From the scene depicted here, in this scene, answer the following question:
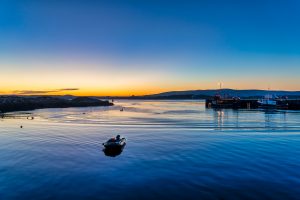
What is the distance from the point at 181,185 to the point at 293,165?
48.2ft

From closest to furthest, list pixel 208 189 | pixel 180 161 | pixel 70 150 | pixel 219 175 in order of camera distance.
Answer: pixel 208 189, pixel 219 175, pixel 180 161, pixel 70 150

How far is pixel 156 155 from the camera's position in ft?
122

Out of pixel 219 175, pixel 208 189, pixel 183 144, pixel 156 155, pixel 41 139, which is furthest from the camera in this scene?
pixel 41 139

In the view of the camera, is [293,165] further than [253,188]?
Yes

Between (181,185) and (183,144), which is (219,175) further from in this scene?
(183,144)

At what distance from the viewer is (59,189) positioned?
23531 millimetres

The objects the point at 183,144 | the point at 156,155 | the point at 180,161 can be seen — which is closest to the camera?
the point at 180,161

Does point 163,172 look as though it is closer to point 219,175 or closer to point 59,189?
point 219,175

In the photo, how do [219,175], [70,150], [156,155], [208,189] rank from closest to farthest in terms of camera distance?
1. [208,189]
2. [219,175]
3. [156,155]
4. [70,150]

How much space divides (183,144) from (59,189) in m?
25.3

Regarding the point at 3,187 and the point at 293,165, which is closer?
the point at 3,187

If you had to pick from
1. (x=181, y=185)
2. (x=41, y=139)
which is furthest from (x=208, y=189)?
(x=41, y=139)

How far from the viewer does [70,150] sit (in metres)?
40.7

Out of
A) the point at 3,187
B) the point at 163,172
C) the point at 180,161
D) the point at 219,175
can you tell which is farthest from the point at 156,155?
the point at 3,187
